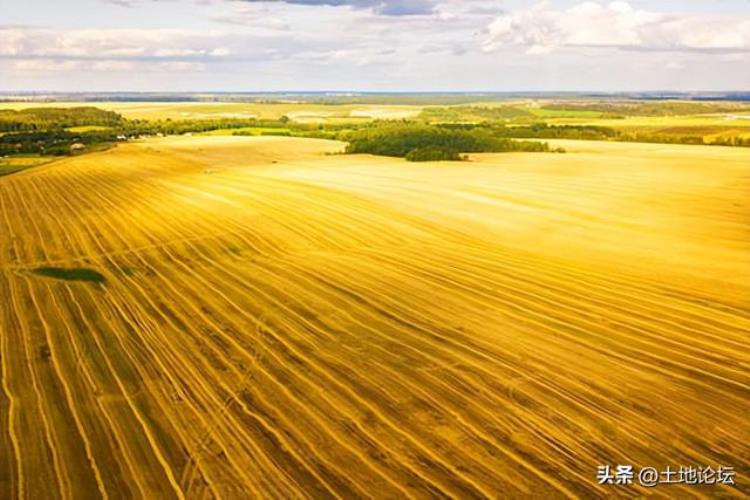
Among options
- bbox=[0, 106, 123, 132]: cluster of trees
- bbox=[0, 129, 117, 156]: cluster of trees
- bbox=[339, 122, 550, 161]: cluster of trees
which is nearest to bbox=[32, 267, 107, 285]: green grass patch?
bbox=[339, 122, 550, 161]: cluster of trees

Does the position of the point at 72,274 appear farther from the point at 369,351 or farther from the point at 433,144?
the point at 433,144

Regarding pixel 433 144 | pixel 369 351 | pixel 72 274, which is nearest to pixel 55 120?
pixel 433 144

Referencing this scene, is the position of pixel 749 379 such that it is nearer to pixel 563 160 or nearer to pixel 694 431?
pixel 694 431

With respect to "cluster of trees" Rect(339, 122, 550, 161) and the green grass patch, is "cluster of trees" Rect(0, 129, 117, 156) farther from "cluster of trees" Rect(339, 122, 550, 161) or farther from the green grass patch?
the green grass patch

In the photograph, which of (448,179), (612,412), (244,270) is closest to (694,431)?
(612,412)

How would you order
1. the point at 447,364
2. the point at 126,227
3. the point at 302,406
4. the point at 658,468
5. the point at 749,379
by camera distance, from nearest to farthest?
the point at 658,468 → the point at 302,406 → the point at 749,379 → the point at 447,364 → the point at 126,227
